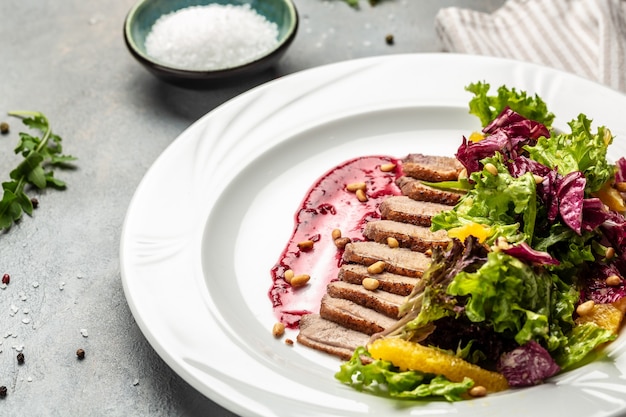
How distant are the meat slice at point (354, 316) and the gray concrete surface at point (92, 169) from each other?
87 centimetres

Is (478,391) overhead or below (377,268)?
overhead

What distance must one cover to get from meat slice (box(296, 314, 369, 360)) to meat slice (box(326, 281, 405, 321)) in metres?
0.20

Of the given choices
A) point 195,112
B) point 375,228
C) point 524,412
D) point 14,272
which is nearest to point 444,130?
point 375,228

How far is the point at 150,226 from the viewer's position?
5.46m

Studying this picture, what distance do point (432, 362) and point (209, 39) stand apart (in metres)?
4.10

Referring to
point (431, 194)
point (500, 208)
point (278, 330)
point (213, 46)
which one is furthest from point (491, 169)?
point (213, 46)

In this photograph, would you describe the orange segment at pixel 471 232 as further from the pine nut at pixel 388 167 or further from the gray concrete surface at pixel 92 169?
the gray concrete surface at pixel 92 169

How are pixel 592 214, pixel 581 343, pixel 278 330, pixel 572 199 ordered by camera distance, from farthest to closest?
1. pixel 278 330
2. pixel 592 214
3. pixel 572 199
4. pixel 581 343

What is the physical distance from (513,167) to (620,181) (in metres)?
0.84

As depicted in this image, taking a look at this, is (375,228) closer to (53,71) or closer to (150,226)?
(150,226)

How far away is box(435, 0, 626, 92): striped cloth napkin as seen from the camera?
23.2ft

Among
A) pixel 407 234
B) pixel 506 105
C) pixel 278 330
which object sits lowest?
pixel 278 330

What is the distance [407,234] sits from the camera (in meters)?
5.38

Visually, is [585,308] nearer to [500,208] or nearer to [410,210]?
[500,208]
